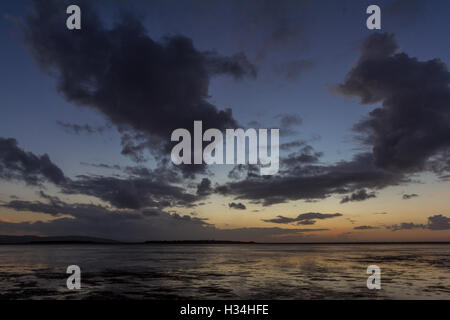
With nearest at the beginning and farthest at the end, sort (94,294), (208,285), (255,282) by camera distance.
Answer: (94,294) < (208,285) < (255,282)

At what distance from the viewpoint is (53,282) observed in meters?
33.1
